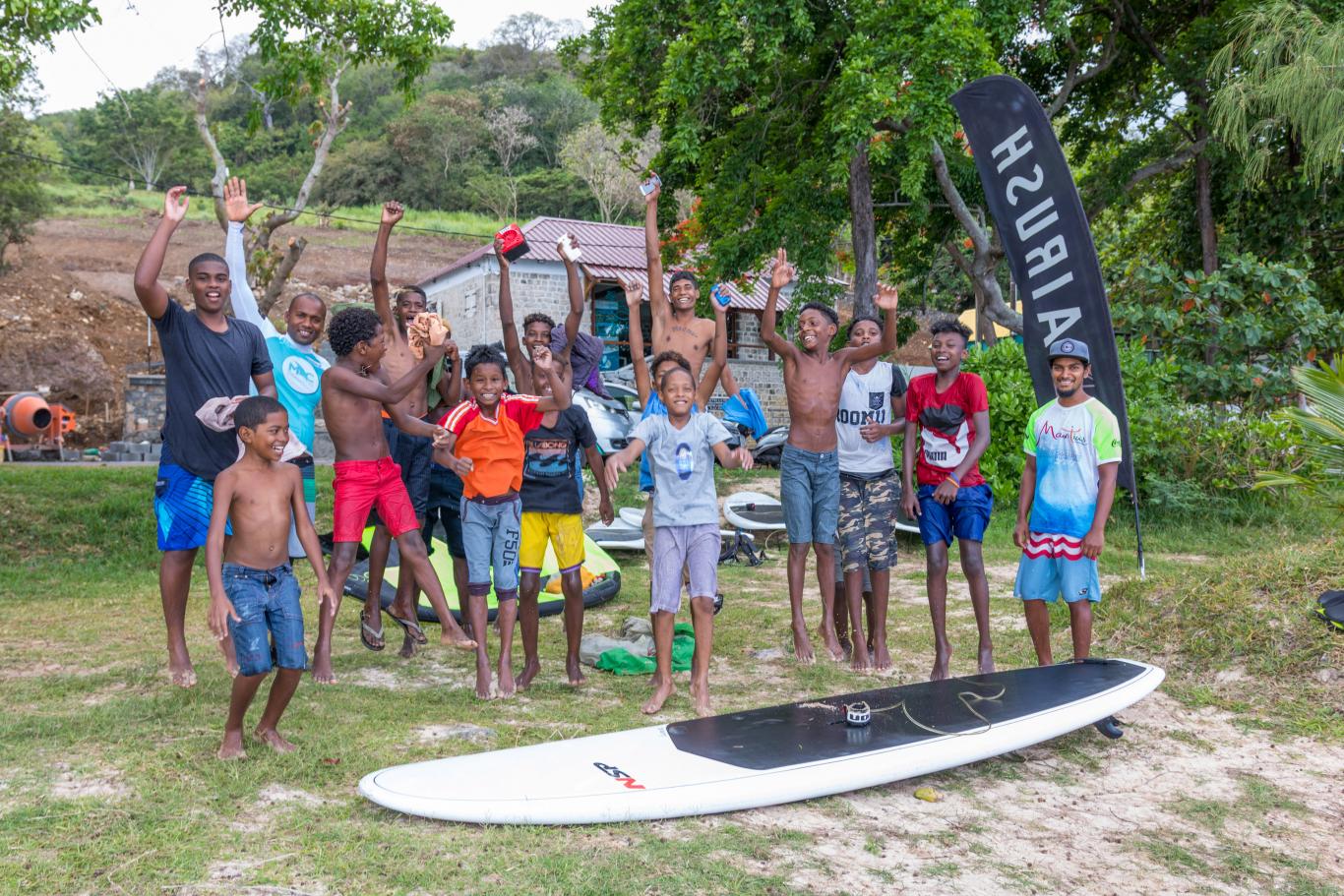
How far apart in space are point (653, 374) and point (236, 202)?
227cm

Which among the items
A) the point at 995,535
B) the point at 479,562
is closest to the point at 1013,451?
the point at 995,535

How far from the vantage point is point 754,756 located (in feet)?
13.0

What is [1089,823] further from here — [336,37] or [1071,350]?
[336,37]

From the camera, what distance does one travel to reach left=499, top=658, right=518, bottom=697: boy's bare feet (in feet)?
17.0

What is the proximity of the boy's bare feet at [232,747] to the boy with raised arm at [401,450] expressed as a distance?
1686 millimetres

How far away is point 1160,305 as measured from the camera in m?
12.8

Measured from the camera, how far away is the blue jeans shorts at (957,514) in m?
5.64

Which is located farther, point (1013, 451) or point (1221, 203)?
point (1221, 203)

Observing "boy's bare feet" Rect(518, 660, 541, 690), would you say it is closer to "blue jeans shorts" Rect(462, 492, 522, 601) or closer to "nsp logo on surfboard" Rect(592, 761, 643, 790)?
"blue jeans shorts" Rect(462, 492, 522, 601)

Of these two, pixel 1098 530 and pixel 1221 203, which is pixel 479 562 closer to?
pixel 1098 530

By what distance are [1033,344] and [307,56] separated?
339 inches

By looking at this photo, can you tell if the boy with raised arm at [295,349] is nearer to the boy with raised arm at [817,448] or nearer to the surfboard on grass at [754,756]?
the surfboard on grass at [754,756]

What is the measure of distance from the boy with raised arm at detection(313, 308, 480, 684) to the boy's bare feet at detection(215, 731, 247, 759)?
1.06 m

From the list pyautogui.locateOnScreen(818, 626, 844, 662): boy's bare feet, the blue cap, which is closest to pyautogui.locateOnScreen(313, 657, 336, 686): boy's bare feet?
pyautogui.locateOnScreen(818, 626, 844, 662): boy's bare feet
